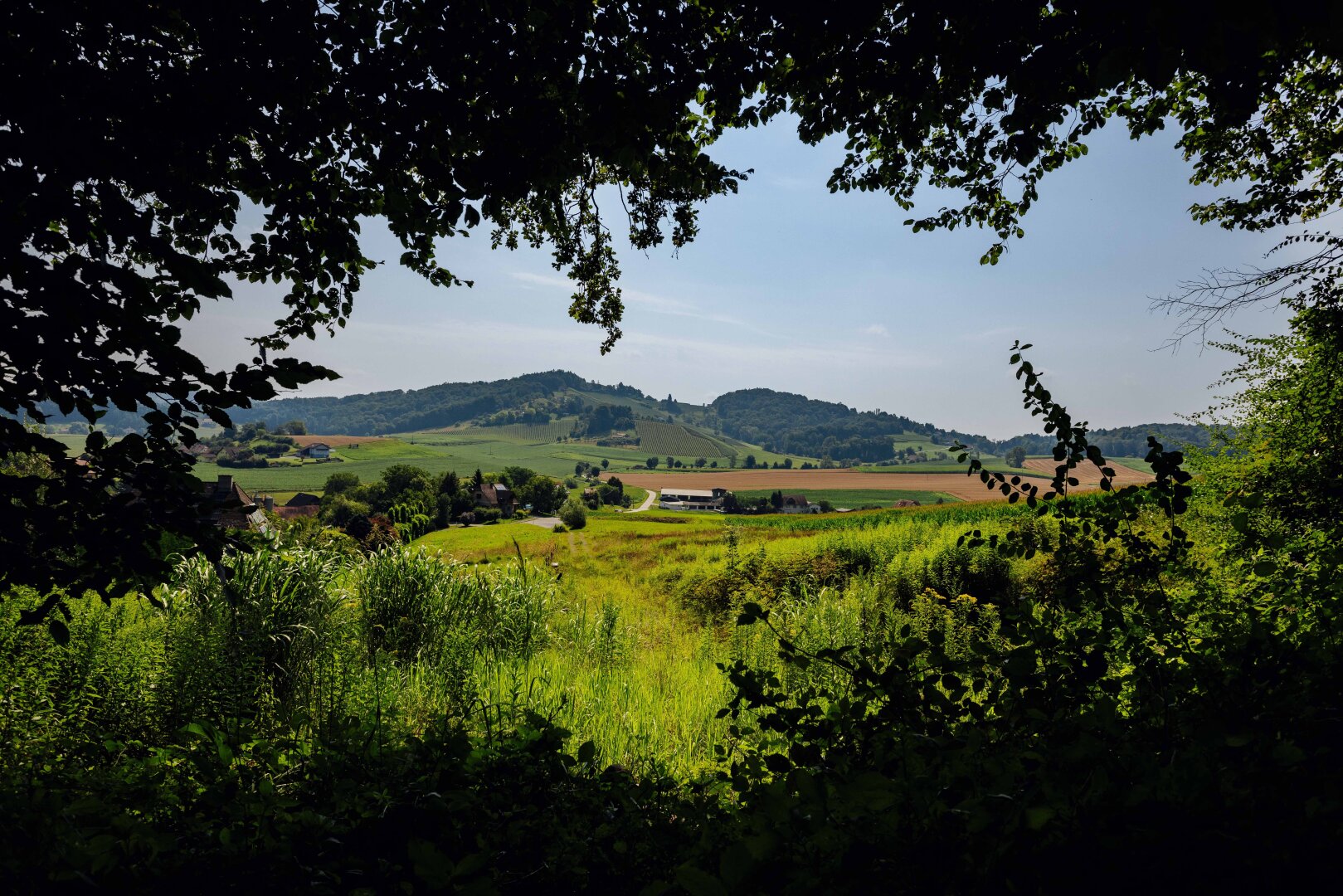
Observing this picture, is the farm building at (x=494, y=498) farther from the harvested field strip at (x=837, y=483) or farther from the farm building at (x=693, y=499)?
the harvested field strip at (x=837, y=483)

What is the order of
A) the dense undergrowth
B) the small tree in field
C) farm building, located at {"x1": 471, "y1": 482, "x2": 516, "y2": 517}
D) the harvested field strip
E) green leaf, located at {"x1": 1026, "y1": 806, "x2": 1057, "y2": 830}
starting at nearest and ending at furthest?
green leaf, located at {"x1": 1026, "y1": 806, "x2": 1057, "y2": 830} → the dense undergrowth → the small tree in field → farm building, located at {"x1": 471, "y1": 482, "x2": 516, "y2": 517} → the harvested field strip

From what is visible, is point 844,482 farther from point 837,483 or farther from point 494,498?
point 494,498

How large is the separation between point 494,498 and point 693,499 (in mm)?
40091

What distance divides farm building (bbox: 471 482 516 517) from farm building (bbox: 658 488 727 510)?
90.1ft

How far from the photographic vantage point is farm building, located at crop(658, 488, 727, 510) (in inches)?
4104

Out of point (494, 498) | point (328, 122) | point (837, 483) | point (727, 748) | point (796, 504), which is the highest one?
point (328, 122)

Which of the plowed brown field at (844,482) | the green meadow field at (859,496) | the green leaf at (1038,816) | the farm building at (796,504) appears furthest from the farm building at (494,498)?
the green leaf at (1038,816)

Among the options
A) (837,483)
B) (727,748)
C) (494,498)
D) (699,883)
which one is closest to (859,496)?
(837,483)

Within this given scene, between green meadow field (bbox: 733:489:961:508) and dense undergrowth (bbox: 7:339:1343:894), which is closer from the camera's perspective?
dense undergrowth (bbox: 7:339:1343:894)

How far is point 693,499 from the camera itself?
110500mm

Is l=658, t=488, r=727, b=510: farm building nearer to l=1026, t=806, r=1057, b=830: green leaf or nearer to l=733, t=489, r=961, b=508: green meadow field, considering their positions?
l=733, t=489, r=961, b=508: green meadow field

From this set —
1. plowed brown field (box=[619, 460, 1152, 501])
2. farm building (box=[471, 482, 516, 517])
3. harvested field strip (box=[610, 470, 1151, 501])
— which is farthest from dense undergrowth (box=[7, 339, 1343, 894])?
plowed brown field (box=[619, 460, 1152, 501])

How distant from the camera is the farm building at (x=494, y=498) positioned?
80062 millimetres

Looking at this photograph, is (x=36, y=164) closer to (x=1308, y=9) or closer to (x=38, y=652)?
(x=1308, y=9)
